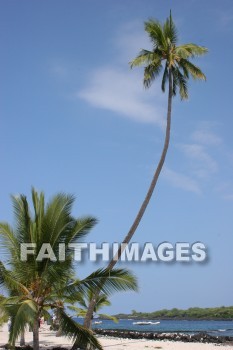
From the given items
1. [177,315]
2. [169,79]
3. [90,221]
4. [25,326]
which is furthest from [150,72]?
[177,315]

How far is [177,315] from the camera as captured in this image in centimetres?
13738

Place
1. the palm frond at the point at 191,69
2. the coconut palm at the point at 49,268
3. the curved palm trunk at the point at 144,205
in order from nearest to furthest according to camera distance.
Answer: the coconut palm at the point at 49,268
the curved palm trunk at the point at 144,205
the palm frond at the point at 191,69

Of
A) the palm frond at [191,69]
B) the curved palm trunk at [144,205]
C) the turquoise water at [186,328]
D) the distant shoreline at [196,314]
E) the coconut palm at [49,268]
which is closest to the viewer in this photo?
the coconut palm at [49,268]

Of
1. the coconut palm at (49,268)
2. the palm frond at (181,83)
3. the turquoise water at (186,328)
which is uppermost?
the palm frond at (181,83)

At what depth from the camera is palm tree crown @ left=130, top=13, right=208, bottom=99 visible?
70.9ft

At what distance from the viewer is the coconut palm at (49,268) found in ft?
49.6

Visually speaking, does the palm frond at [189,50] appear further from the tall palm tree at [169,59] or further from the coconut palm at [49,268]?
the coconut palm at [49,268]

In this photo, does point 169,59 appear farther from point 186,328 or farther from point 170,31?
point 186,328

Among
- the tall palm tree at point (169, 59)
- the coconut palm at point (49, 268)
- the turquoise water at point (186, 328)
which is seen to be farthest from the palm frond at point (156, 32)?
the turquoise water at point (186, 328)

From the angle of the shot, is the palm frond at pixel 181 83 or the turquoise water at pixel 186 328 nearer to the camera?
the palm frond at pixel 181 83

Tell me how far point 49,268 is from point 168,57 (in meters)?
11.3

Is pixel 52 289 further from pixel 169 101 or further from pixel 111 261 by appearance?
pixel 169 101

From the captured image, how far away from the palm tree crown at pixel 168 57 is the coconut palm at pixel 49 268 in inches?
342

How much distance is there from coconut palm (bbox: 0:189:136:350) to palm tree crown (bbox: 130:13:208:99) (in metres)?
8.68
